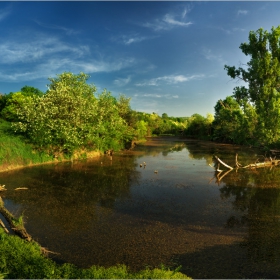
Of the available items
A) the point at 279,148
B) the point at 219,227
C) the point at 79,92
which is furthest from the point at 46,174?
the point at 279,148

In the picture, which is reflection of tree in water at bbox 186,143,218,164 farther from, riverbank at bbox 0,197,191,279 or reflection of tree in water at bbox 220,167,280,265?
riverbank at bbox 0,197,191,279

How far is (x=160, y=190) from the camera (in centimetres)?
2184

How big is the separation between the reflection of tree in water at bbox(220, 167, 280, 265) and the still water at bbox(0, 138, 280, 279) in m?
0.05

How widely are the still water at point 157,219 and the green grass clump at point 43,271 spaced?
1.72 metres

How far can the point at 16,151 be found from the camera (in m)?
30.5

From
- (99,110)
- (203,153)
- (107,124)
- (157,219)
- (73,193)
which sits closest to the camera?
(157,219)

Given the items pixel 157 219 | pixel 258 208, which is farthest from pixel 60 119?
pixel 258 208

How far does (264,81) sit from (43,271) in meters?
33.3

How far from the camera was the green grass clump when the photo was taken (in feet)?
24.8

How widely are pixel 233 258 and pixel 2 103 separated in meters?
75.9

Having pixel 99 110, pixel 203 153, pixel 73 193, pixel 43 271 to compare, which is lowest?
pixel 73 193

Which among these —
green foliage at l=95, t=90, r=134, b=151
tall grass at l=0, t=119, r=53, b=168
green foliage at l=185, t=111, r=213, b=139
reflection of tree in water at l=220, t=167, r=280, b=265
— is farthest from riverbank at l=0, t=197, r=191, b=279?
green foliage at l=185, t=111, r=213, b=139

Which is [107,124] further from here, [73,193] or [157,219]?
[157,219]

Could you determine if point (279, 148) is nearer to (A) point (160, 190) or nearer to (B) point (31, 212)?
(A) point (160, 190)
